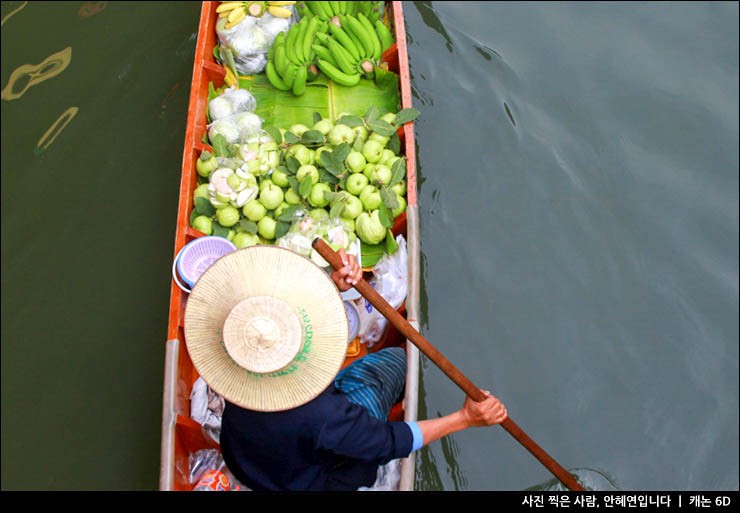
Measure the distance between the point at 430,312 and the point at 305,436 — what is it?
2240mm

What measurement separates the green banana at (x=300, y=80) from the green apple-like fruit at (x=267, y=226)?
1.12 m

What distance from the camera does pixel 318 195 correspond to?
12.2 ft

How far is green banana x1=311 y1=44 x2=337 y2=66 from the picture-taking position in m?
4.30

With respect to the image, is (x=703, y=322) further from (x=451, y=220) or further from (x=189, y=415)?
(x=189, y=415)

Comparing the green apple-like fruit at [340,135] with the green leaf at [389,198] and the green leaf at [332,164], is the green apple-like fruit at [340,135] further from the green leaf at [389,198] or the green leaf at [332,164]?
the green leaf at [389,198]

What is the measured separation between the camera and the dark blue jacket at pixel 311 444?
229 cm

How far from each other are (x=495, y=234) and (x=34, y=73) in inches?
173

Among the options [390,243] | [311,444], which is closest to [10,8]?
[390,243]

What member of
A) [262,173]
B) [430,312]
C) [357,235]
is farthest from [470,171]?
[262,173]

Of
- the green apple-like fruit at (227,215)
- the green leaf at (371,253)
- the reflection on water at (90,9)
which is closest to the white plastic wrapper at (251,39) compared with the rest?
the green apple-like fruit at (227,215)

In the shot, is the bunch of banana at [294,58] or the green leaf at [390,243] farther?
the bunch of banana at [294,58]

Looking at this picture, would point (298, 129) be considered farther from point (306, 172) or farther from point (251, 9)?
point (251, 9)

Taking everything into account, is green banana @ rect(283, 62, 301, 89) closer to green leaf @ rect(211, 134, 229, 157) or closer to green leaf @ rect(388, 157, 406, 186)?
green leaf @ rect(211, 134, 229, 157)

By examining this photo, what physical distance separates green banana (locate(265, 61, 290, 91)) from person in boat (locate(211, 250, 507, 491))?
6.94ft
